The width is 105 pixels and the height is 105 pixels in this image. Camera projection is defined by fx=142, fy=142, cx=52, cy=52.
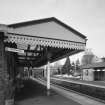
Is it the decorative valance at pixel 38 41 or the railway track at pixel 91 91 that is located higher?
the decorative valance at pixel 38 41

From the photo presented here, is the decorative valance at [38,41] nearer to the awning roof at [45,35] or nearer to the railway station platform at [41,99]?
the awning roof at [45,35]

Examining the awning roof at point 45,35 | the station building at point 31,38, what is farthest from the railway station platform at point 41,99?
the awning roof at point 45,35

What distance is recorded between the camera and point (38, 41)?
6.07 m

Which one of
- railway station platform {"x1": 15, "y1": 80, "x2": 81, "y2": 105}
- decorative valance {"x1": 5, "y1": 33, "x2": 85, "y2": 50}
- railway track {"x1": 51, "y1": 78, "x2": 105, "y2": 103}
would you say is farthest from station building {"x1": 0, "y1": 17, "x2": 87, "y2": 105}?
railway track {"x1": 51, "y1": 78, "x2": 105, "y2": 103}

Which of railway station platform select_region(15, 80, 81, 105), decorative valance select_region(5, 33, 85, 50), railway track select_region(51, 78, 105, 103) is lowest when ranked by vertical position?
railway track select_region(51, 78, 105, 103)

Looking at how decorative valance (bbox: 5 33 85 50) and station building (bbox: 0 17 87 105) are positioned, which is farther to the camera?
decorative valance (bbox: 5 33 85 50)

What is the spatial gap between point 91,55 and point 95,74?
2273 inches

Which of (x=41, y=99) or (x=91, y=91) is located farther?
(x=91, y=91)

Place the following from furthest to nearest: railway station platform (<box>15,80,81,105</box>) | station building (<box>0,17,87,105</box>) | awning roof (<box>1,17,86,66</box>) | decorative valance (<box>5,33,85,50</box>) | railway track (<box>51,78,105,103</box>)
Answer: railway track (<box>51,78,105,103</box>) < railway station platform (<box>15,80,81,105</box>) < awning roof (<box>1,17,86,66</box>) < decorative valance (<box>5,33,85,50</box>) < station building (<box>0,17,87,105</box>)

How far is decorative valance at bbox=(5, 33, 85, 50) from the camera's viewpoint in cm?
567

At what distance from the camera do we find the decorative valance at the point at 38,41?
5.67 metres

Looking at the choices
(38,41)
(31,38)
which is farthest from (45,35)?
(31,38)

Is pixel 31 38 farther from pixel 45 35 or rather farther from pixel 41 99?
pixel 41 99

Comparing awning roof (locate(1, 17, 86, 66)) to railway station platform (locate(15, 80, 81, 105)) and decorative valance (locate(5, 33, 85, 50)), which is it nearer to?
decorative valance (locate(5, 33, 85, 50))
